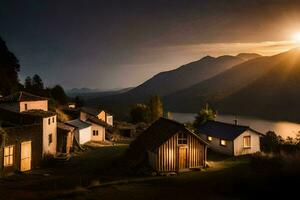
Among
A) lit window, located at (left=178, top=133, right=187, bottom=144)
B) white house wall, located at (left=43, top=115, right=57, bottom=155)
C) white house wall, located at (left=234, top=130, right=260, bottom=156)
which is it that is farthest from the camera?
white house wall, located at (left=234, top=130, right=260, bottom=156)

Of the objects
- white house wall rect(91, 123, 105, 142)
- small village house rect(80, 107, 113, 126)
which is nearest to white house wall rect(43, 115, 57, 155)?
white house wall rect(91, 123, 105, 142)

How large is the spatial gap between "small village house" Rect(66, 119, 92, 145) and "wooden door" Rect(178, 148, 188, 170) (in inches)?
866

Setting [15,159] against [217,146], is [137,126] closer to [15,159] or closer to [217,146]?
[217,146]

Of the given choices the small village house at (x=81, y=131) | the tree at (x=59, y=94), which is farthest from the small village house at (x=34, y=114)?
the tree at (x=59, y=94)

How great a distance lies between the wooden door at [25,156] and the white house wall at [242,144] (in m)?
25.8

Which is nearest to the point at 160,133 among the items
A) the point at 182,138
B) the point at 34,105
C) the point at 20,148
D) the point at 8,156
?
the point at 182,138

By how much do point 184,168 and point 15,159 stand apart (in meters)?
16.0

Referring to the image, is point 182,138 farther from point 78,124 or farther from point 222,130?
point 78,124

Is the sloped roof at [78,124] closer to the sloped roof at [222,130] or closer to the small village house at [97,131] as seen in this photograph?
the small village house at [97,131]

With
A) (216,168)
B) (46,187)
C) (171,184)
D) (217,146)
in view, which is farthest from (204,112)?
(46,187)

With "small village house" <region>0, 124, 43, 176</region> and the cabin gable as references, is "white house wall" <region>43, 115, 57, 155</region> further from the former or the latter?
the cabin gable

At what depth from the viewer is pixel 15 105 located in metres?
37.1

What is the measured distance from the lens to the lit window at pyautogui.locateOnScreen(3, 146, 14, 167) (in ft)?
90.3

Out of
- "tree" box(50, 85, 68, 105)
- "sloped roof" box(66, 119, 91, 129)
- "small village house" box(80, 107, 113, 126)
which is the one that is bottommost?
"sloped roof" box(66, 119, 91, 129)
